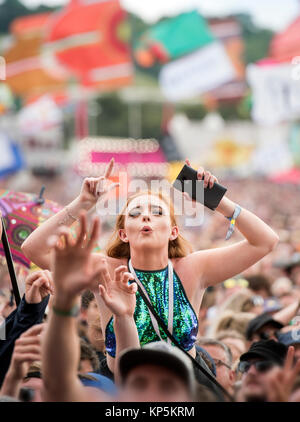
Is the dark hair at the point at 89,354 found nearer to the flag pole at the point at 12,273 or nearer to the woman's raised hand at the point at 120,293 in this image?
the flag pole at the point at 12,273

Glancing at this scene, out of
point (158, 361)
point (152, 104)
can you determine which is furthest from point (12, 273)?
A: point (152, 104)

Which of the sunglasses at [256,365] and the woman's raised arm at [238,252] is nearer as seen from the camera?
the sunglasses at [256,365]

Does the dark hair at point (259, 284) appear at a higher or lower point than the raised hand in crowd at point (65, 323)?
lower

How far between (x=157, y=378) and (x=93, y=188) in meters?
1.10

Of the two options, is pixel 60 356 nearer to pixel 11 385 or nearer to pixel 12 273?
pixel 11 385

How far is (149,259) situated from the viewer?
8.95 feet

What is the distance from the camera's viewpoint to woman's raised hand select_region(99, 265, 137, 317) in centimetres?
232

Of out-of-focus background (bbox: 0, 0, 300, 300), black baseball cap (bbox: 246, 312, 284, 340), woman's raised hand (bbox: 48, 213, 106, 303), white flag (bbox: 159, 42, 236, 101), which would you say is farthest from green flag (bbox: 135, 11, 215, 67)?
woman's raised hand (bbox: 48, 213, 106, 303)

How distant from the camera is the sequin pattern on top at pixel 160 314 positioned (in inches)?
103

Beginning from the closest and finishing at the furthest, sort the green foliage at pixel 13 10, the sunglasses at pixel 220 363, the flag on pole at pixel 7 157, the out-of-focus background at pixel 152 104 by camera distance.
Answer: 1. the sunglasses at pixel 220 363
2. the flag on pole at pixel 7 157
3. the out-of-focus background at pixel 152 104
4. the green foliage at pixel 13 10

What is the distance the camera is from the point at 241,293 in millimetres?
4938

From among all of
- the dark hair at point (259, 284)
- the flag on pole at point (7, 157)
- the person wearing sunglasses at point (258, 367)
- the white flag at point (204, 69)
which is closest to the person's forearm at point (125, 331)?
the person wearing sunglasses at point (258, 367)

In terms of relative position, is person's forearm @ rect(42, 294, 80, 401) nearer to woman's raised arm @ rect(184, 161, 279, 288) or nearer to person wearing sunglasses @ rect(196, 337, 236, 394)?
woman's raised arm @ rect(184, 161, 279, 288)

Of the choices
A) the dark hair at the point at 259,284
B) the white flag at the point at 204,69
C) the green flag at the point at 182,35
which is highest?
the green flag at the point at 182,35
